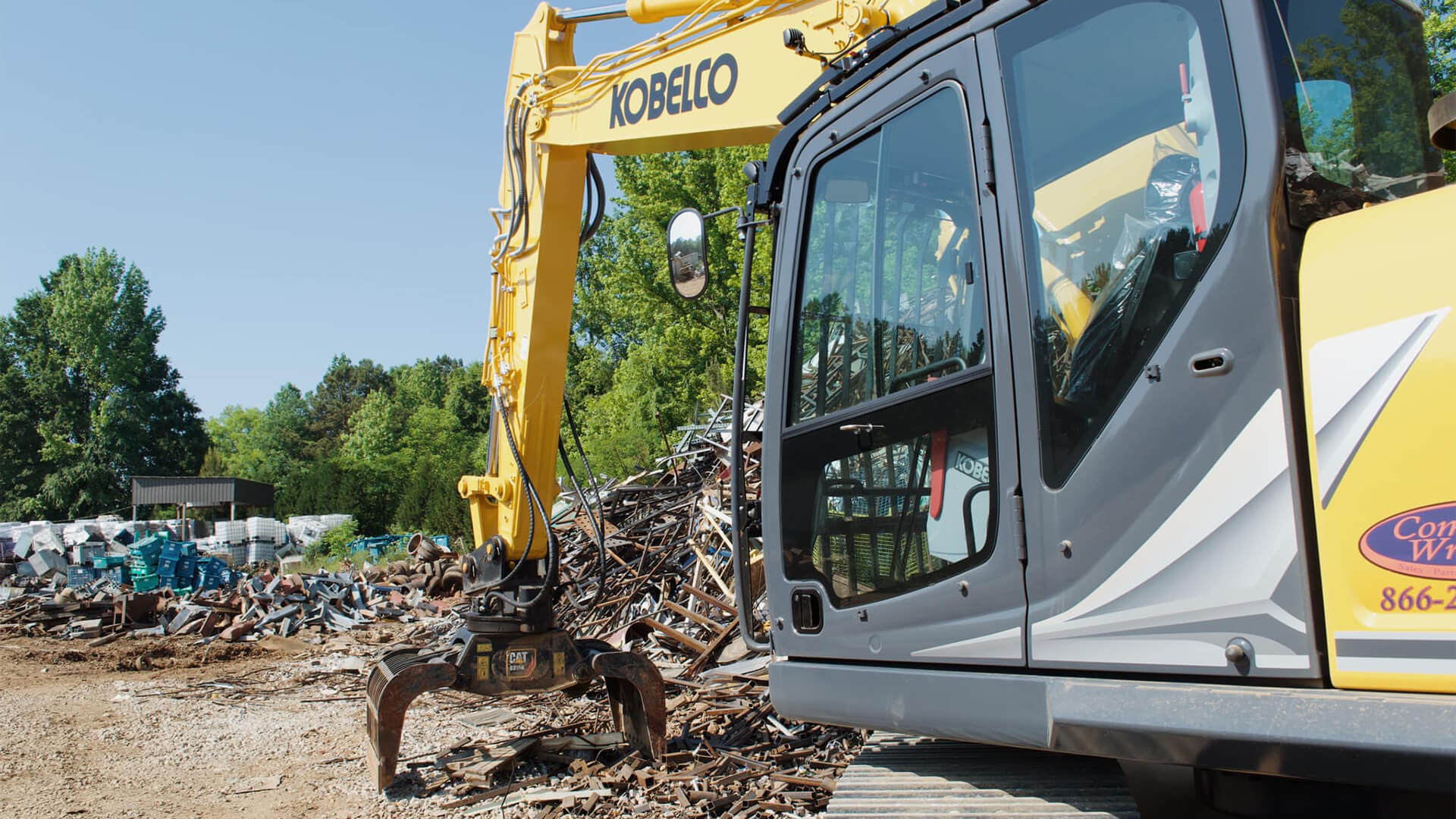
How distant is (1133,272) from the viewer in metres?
2.66

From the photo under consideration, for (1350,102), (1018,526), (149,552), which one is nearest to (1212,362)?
(1018,526)

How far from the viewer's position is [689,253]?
164 inches

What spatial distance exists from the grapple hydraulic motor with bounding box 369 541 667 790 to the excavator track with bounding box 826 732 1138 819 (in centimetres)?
346

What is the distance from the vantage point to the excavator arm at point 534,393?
6047mm

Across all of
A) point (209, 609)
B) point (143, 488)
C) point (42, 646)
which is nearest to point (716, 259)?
point (209, 609)

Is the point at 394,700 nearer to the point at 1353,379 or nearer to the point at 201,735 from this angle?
the point at 201,735

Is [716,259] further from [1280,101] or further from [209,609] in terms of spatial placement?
[1280,101]

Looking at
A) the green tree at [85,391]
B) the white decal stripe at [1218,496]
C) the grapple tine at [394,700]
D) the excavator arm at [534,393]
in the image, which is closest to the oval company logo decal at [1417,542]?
the white decal stripe at [1218,496]

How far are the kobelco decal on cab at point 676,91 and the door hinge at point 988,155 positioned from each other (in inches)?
88.4

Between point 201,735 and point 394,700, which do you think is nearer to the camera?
point 394,700

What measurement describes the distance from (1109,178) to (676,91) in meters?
3.12

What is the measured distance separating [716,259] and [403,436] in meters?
44.1

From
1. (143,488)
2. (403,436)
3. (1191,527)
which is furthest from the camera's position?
(403,436)

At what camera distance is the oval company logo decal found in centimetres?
200
